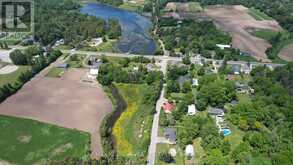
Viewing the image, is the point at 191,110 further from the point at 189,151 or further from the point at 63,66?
the point at 63,66

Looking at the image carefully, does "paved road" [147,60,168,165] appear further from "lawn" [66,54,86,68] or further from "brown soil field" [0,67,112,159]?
"lawn" [66,54,86,68]

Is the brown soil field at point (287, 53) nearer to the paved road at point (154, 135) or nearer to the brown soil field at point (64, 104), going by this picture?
the paved road at point (154, 135)

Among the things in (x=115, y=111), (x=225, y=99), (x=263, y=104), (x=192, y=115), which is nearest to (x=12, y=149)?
(x=115, y=111)

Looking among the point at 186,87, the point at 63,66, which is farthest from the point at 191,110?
the point at 63,66

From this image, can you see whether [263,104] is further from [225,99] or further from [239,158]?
[239,158]

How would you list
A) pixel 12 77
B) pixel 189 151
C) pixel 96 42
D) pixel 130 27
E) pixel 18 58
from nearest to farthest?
pixel 189 151
pixel 12 77
pixel 18 58
pixel 96 42
pixel 130 27

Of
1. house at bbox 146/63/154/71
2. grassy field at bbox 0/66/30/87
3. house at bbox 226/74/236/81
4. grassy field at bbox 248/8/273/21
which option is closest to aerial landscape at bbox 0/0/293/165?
grassy field at bbox 0/66/30/87
